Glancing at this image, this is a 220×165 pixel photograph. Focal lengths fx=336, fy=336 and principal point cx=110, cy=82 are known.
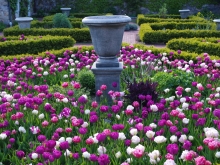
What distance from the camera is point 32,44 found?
9.88m

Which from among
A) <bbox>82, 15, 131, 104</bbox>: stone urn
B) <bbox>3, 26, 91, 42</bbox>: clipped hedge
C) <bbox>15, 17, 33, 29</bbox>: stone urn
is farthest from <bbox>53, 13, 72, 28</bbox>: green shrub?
<bbox>82, 15, 131, 104</bbox>: stone urn

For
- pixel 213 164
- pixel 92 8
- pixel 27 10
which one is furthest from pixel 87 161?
pixel 92 8

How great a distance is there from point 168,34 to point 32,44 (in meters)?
4.77

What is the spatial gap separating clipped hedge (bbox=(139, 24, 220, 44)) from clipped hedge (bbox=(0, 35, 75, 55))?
2963 millimetres

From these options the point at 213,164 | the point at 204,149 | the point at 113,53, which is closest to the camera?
the point at 213,164

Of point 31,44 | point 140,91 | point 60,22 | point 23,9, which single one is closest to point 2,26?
point 23,9

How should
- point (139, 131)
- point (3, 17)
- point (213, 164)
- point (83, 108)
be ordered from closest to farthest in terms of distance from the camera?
point (213, 164) → point (139, 131) → point (83, 108) → point (3, 17)

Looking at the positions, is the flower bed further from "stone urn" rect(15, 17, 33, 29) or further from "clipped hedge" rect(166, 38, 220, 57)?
"clipped hedge" rect(166, 38, 220, 57)

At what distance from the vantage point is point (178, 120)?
3820 millimetres

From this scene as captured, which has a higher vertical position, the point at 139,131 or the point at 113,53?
the point at 113,53

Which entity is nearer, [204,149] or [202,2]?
[204,149]

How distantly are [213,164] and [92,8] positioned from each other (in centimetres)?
2157

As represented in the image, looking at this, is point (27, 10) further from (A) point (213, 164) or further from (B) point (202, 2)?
(A) point (213, 164)

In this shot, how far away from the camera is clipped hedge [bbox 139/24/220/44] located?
11.4 meters
